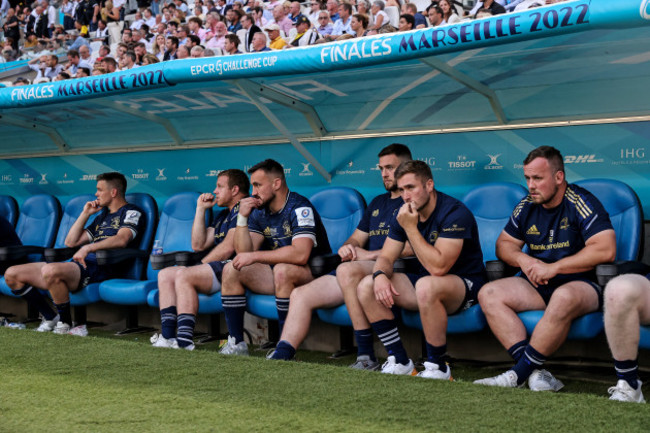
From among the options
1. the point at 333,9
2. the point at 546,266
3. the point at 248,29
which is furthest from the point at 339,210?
the point at 248,29

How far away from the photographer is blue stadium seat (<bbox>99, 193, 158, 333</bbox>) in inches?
230

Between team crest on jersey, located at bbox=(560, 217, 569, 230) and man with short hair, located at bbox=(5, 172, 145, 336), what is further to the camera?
man with short hair, located at bbox=(5, 172, 145, 336)

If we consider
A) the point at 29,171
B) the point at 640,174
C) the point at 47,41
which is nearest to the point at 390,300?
the point at 640,174

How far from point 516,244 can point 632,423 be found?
1.42 m

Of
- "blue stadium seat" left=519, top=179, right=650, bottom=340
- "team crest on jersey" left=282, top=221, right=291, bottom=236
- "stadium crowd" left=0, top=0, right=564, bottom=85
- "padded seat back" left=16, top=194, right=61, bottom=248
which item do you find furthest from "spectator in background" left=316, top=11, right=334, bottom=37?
"blue stadium seat" left=519, top=179, right=650, bottom=340

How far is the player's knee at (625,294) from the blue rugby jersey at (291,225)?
199 centimetres

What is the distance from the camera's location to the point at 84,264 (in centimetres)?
626

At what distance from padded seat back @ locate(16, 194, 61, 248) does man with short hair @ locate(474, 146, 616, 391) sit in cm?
455

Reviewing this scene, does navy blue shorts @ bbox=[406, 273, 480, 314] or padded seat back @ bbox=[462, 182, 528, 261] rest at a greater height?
padded seat back @ bbox=[462, 182, 528, 261]

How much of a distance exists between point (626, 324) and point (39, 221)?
18.4 feet

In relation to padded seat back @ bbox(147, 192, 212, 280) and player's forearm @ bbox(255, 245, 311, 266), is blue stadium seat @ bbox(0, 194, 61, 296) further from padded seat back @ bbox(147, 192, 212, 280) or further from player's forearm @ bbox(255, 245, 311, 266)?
player's forearm @ bbox(255, 245, 311, 266)

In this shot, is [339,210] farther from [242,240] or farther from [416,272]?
[416,272]

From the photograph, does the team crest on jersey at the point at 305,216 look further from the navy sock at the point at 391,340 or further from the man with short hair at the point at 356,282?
the navy sock at the point at 391,340

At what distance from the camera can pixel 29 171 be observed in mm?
8508
